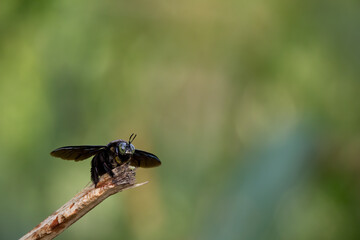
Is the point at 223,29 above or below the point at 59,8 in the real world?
below

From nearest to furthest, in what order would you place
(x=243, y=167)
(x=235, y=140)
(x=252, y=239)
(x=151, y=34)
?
(x=252, y=239)
(x=243, y=167)
(x=235, y=140)
(x=151, y=34)

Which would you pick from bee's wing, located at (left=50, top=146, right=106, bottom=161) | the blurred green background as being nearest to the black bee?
bee's wing, located at (left=50, top=146, right=106, bottom=161)

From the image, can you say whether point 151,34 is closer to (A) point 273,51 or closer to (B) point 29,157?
(A) point 273,51

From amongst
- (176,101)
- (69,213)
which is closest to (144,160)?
(69,213)

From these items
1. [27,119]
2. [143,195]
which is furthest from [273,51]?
[27,119]

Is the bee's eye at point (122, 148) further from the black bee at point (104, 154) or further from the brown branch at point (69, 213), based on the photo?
the brown branch at point (69, 213)

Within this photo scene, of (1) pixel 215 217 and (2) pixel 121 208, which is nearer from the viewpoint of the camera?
(1) pixel 215 217
